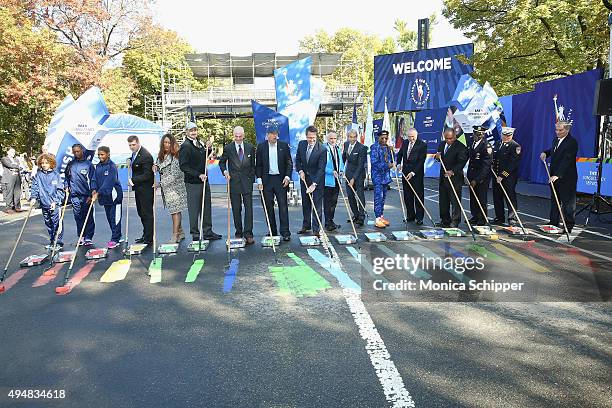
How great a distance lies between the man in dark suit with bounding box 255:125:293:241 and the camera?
829 centimetres

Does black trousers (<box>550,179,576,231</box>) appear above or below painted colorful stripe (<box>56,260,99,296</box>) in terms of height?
above

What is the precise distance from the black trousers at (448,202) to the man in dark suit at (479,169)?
1.42 ft

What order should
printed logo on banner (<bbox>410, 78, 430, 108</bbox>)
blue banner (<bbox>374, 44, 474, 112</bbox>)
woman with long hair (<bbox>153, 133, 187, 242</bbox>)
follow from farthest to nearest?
printed logo on banner (<bbox>410, 78, 430, 108</bbox>) → blue banner (<bbox>374, 44, 474, 112</bbox>) → woman with long hair (<bbox>153, 133, 187, 242</bbox>)

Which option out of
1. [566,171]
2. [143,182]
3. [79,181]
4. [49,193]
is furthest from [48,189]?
[566,171]

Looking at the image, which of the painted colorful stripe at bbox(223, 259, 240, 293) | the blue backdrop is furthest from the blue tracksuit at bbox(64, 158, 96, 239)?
the blue backdrop

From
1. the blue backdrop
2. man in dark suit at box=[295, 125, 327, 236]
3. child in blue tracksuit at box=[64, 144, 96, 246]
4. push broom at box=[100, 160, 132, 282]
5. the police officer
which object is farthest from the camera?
the blue backdrop

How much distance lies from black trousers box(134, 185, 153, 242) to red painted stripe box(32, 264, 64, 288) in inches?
66.2

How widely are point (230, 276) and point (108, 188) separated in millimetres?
3381

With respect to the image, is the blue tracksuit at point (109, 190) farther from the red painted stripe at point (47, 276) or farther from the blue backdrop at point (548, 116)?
the blue backdrop at point (548, 116)

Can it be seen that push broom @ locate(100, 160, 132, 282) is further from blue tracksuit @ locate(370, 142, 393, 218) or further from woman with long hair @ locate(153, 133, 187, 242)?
blue tracksuit @ locate(370, 142, 393, 218)

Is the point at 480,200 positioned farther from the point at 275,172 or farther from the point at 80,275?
the point at 80,275

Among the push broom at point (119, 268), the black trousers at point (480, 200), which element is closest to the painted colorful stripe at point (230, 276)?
the push broom at point (119, 268)

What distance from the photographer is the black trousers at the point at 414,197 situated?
9.72 metres

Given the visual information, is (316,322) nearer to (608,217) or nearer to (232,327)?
(232,327)
